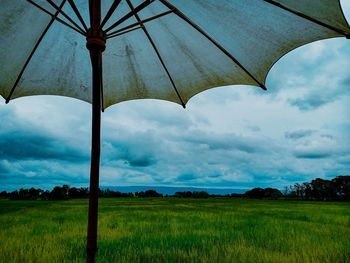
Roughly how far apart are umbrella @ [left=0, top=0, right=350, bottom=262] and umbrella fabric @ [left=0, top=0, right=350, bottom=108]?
0.01m

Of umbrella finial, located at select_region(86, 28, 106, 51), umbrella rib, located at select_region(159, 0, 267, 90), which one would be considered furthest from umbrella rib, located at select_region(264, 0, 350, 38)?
umbrella finial, located at select_region(86, 28, 106, 51)

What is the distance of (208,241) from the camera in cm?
625

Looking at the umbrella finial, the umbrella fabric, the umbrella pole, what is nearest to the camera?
the umbrella pole

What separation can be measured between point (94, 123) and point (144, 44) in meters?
1.85

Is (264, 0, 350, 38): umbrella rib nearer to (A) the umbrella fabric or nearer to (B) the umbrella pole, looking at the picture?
(A) the umbrella fabric

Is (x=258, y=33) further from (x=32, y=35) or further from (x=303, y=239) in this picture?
(x=303, y=239)

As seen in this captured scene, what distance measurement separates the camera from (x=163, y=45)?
4555mm

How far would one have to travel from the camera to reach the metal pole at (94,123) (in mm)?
3201

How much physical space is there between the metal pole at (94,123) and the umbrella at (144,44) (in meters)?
0.01

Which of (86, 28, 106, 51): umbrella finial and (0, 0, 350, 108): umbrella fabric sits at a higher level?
(0, 0, 350, 108): umbrella fabric

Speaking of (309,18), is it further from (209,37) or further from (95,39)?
(95,39)

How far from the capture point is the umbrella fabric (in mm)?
3748

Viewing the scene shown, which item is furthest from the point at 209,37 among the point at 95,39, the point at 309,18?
the point at 95,39

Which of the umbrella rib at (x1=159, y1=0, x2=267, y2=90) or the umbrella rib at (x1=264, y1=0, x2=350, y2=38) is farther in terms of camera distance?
the umbrella rib at (x1=159, y1=0, x2=267, y2=90)
